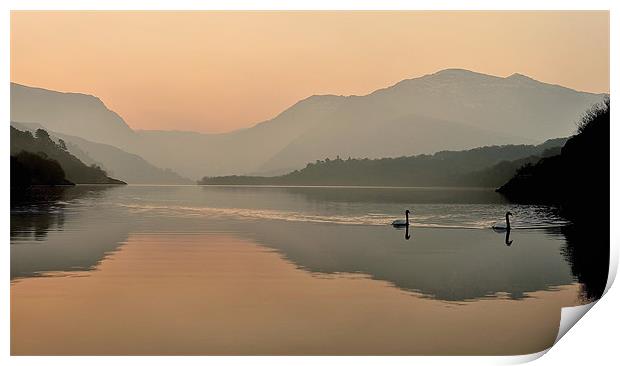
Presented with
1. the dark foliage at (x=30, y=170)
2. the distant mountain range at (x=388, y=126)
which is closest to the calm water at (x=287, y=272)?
the dark foliage at (x=30, y=170)

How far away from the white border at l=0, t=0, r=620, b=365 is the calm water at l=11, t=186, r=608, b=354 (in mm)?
76

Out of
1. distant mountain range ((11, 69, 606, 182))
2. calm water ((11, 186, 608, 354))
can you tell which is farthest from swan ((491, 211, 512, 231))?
distant mountain range ((11, 69, 606, 182))

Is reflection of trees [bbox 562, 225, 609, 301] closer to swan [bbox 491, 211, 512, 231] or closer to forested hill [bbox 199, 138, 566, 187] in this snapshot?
swan [bbox 491, 211, 512, 231]

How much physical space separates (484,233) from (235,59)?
2518 mm

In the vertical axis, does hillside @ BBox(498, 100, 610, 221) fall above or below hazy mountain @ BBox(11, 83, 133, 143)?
below

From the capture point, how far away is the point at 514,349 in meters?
6.57

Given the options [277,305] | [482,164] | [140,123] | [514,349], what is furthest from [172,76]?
[514,349]

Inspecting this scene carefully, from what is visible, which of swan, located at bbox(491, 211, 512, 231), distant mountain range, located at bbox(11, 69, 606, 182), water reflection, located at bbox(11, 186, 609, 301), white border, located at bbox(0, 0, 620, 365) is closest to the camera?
white border, located at bbox(0, 0, 620, 365)

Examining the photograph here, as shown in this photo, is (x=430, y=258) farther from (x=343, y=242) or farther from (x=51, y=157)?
(x=51, y=157)

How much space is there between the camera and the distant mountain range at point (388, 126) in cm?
678

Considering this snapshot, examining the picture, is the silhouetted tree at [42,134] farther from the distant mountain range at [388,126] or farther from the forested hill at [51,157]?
the distant mountain range at [388,126]

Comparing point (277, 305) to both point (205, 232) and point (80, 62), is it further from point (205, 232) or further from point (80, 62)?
point (80, 62)

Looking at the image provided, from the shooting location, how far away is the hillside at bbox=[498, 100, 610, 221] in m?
6.70

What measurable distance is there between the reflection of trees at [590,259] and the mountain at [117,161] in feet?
10.5
